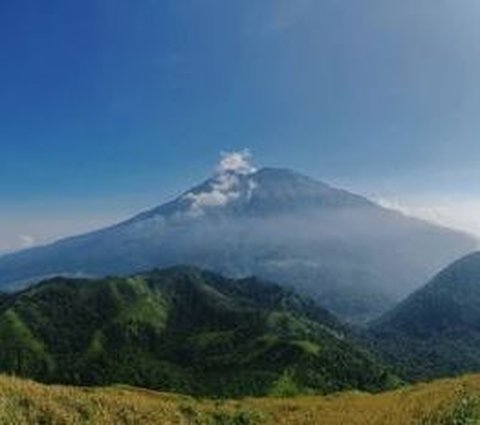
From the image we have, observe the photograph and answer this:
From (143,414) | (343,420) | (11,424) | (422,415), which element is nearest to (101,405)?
(143,414)

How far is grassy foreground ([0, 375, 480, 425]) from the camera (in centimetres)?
3064

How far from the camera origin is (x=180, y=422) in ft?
111

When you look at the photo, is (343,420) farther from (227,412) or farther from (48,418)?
(48,418)

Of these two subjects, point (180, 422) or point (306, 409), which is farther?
point (306, 409)

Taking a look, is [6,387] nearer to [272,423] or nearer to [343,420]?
[272,423]

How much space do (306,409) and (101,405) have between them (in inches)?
424

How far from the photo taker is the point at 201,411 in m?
36.7

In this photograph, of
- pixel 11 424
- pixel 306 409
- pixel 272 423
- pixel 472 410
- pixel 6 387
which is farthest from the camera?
pixel 306 409

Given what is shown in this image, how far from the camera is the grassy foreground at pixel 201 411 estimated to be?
101ft

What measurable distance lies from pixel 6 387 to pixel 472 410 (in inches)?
674

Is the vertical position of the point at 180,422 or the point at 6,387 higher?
the point at 6,387

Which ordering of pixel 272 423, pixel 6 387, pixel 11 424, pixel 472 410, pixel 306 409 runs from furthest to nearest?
pixel 306 409 → pixel 272 423 → pixel 6 387 → pixel 472 410 → pixel 11 424

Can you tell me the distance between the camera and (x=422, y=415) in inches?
1268

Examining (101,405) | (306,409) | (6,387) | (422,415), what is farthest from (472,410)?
(6,387)
